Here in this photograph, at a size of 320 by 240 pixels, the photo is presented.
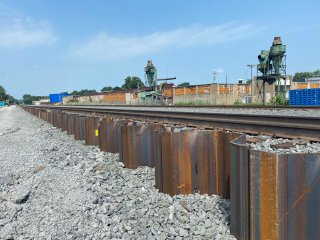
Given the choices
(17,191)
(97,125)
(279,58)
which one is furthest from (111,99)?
(17,191)

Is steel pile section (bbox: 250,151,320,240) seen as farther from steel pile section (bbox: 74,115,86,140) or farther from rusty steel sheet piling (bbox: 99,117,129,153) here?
steel pile section (bbox: 74,115,86,140)

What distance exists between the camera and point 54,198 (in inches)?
199

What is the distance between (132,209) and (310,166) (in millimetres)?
2424

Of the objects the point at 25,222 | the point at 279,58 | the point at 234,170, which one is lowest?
the point at 25,222

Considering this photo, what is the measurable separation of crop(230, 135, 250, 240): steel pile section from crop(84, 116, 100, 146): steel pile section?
659cm

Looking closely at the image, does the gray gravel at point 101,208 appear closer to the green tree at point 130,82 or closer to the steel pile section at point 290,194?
the steel pile section at point 290,194

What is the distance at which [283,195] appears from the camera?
302 cm

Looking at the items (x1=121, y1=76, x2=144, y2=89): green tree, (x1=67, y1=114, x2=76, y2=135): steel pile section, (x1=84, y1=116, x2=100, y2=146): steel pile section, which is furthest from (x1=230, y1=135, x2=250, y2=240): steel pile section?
(x1=121, y1=76, x2=144, y2=89): green tree

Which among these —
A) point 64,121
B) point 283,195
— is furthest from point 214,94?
point 283,195

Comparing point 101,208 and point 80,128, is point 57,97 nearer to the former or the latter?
point 80,128

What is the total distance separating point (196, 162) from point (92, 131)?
20.0ft

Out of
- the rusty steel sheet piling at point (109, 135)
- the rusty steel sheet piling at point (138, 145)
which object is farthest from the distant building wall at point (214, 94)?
the rusty steel sheet piling at point (138, 145)

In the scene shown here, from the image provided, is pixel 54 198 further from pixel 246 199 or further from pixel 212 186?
pixel 246 199

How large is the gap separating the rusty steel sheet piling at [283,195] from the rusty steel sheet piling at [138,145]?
3274mm
